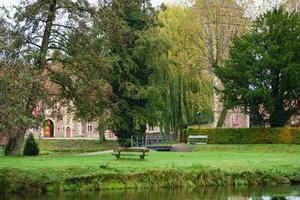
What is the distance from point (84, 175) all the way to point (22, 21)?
523 inches

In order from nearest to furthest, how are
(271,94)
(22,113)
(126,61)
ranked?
1. (22,113)
2. (271,94)
3. (126,61)

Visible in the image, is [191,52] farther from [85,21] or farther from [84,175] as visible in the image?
[84,175]

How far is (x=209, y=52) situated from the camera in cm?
4709

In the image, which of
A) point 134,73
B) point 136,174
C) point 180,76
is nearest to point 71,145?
point 134,73

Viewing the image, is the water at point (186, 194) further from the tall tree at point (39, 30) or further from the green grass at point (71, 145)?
the green grass at point (71, 145)

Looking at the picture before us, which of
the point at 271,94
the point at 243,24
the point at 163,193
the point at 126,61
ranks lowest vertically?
the point at 163,193

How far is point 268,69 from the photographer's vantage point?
132 ft

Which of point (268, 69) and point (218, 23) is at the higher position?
point (218, 23)

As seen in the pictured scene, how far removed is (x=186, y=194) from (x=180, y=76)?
2813 cm

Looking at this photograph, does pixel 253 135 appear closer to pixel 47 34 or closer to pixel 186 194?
pixel 47 34

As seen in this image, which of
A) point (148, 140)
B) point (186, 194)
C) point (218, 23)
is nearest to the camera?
point (186, 194)

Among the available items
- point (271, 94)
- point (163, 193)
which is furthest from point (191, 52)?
point (163, 193)

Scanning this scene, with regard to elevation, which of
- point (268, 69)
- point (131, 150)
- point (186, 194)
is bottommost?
point (186, 194)

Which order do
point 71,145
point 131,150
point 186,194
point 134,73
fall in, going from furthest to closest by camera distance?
point 71,145, point 134,73, point 131,150, point 186,194
